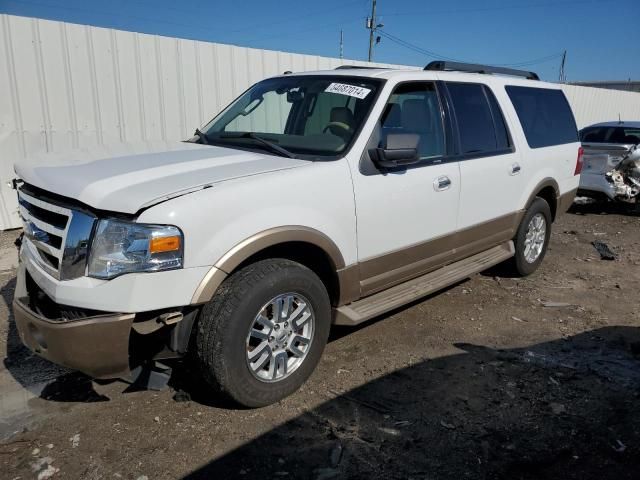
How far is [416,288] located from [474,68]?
2426 millimetres

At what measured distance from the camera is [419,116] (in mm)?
4141

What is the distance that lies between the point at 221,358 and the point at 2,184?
5.45m

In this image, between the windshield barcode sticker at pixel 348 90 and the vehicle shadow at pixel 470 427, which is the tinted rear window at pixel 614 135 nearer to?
the vehicle shadow at pixel 470 427

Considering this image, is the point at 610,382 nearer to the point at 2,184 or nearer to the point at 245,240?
the point at 245,240

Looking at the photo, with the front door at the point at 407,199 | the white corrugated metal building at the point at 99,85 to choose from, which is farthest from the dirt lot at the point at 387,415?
the white corrugated metal building at the point at 99,85

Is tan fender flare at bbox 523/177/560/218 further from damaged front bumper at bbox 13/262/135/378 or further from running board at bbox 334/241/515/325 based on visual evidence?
damaged front bumper at bbox 13/262/135/378

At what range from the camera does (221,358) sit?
110 inches

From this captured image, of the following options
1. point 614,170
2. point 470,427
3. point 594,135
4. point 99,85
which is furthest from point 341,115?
point 594,135

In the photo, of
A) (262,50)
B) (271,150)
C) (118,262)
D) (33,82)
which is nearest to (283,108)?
(271,150)

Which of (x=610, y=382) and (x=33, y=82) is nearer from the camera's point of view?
(x=610, y=382)

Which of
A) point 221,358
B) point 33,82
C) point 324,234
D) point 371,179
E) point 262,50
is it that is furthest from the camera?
point 262,50

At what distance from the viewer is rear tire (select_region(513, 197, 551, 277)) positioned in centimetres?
542

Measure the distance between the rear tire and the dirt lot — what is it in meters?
1.09

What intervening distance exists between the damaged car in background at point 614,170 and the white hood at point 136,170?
8274 mm
